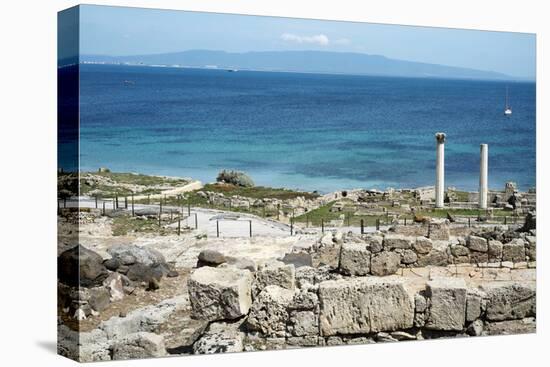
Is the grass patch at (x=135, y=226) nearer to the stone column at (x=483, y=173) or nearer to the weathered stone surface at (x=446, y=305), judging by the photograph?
the weathered stone surface at (x=446, y=305)

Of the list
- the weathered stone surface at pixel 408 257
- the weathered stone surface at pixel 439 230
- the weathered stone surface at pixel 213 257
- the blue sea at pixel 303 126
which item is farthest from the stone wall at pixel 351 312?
the blue sea at pixel 303 126

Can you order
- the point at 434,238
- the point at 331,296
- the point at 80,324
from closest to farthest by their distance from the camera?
the point at 80,324, the point at 331,296, the point at 434,238

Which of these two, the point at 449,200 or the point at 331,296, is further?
the point at 449,200

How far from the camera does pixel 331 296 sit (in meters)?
15.2

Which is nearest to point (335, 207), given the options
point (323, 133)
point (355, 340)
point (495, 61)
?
point (323, 133)

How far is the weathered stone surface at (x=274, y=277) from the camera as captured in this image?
1547cm

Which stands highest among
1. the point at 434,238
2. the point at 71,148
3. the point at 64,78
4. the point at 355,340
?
the point at 64,78

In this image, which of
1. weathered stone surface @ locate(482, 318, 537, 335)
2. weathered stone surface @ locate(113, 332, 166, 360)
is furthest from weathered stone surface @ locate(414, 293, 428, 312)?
weathered stone surface @ locate(113, 332, 166, 360)

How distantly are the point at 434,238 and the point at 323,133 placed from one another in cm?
278

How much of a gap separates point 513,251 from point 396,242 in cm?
210

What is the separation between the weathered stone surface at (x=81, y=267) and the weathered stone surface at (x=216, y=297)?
1.31 meters

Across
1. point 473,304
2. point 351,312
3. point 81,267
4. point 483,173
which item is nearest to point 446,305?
point 473,304

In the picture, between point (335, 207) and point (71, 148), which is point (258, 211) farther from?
point (71, 148)

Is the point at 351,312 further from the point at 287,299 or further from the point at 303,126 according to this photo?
the point at 303,126
